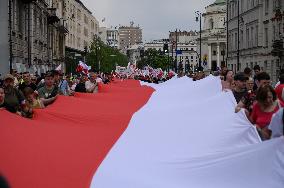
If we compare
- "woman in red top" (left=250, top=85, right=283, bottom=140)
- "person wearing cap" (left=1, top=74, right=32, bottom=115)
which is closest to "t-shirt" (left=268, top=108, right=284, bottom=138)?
"woman in red top" (left=250, top=85, right=283, bottom=140)

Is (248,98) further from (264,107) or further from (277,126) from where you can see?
(277,126)

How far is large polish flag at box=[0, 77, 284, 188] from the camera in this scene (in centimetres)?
609

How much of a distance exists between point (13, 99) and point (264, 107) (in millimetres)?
5274

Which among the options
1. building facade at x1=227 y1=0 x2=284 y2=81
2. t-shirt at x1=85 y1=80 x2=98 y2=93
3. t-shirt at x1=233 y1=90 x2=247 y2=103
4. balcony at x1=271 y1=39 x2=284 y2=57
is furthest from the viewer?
building facade at x1=227 y1=0 x2=284 y2=81

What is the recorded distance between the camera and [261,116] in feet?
27.4

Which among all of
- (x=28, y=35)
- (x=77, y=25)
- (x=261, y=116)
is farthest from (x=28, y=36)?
(x=77, y=25)

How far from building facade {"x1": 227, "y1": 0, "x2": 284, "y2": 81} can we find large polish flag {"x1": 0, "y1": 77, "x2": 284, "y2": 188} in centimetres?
4804

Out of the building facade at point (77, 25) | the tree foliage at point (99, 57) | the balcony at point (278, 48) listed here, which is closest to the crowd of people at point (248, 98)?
the balcony at point (278, 48)

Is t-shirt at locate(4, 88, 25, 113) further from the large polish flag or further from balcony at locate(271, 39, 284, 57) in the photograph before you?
balcony at locate(271, 39, 284, 57)

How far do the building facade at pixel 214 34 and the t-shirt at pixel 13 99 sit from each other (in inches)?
5557

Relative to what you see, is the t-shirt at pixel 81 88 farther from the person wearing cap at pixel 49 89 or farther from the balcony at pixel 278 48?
the balcony at pixel 278 48

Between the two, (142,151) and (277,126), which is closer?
(277,126)

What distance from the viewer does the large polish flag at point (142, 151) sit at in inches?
240

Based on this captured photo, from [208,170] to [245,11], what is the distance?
239 feet
